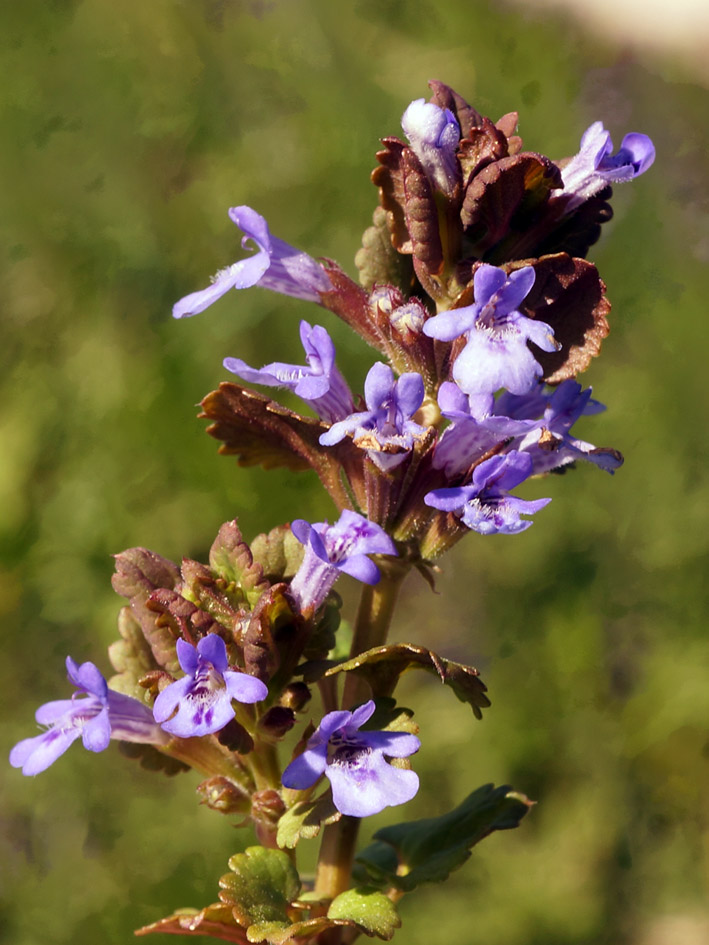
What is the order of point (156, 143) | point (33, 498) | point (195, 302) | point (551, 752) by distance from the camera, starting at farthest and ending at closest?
point (156, 143), point (33, 498), point (551, 752), point (195, 302)

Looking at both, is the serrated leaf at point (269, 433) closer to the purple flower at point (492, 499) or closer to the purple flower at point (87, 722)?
the purple flower at point (492, 499)

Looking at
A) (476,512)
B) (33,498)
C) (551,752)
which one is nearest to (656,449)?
(551,752)

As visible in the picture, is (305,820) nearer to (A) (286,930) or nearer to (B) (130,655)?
(A) (286,930)

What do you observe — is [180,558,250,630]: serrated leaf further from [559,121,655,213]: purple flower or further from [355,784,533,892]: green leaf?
[559,121,655,213]: purple flower

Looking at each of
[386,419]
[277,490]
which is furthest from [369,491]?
[277,490]

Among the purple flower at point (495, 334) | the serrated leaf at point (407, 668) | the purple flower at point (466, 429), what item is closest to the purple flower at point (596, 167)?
the purple flower at point (495, 334)

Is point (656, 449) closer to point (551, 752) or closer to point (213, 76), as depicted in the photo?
point (551, 752)

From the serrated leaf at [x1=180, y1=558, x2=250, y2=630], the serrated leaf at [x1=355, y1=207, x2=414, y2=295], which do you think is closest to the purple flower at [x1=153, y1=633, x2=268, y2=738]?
the serrated leaf at [x1=180, y1=558, x2=250, y2=630]
